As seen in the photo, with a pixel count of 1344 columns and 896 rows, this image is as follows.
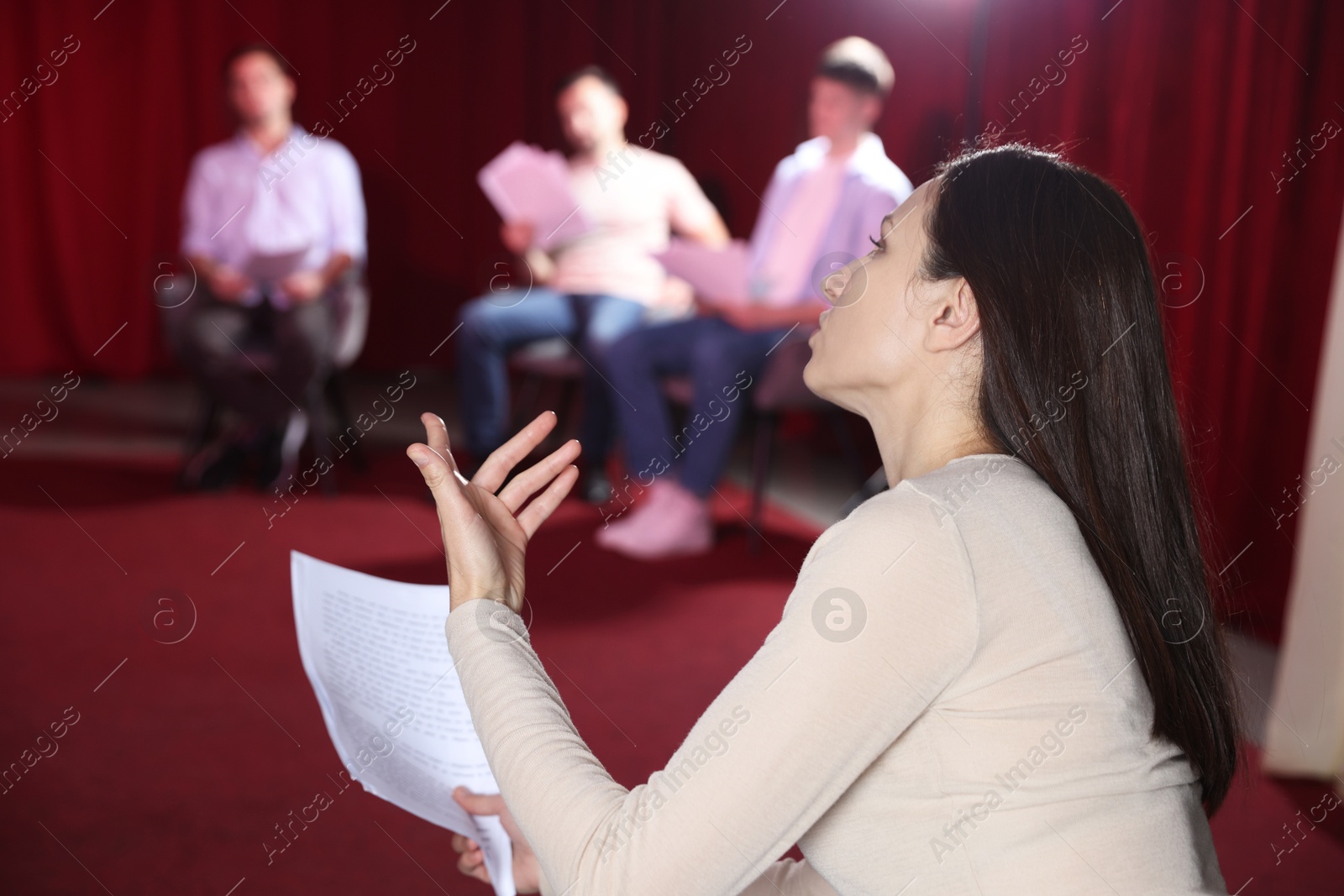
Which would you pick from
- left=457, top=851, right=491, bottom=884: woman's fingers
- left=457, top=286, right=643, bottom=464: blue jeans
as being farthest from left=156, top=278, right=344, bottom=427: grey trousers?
left=457, top=851, right=491, bottom=884: woman's fingers

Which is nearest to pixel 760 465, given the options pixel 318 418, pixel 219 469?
pixel 318 418

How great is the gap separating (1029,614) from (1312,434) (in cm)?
138

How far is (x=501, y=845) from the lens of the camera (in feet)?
2.98

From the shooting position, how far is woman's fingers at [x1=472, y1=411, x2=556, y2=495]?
804 mm

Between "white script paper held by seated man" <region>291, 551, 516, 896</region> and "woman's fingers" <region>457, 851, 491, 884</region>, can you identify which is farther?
"woman's fingers" <region>457, 851, 491, 884</region>

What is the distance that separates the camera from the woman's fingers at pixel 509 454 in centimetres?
80

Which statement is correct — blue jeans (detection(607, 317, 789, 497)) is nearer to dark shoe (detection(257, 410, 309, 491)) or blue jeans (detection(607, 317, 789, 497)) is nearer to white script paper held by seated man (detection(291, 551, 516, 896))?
dark shoe (detection(257, 410, 309, 491))

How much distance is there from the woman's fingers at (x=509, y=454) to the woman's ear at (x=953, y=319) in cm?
28

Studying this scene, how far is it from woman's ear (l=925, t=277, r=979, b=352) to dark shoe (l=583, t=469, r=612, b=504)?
274 centimetres

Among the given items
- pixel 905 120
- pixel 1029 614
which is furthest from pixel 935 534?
pixel 905 120

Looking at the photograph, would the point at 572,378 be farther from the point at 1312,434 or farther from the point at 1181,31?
the point at 1312,434

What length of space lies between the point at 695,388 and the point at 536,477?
7.18ft

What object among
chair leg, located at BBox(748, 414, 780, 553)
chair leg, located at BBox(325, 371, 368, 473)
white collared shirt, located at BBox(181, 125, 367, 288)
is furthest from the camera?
chair leg, located at BBox(325, 371, 368, 473)

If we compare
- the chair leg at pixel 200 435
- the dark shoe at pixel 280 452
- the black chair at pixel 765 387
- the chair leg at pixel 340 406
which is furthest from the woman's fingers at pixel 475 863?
the chair leg at pixel 340 406
